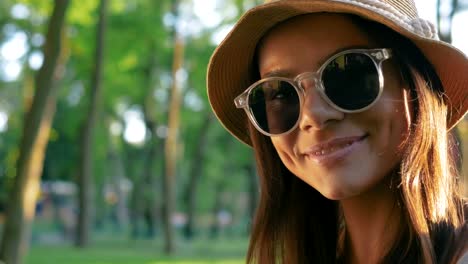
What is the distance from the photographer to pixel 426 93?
165cm

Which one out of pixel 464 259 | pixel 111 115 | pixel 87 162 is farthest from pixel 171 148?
pixel 464 259

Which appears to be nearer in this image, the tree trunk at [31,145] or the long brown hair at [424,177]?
the long brown hair at [424,177]

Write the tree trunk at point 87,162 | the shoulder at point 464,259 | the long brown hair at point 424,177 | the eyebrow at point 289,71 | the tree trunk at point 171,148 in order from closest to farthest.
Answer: the shoulder at point 464,259 → the long brown hair at point 424,177 → the eyebrow at point 289,71 → the tree trunk at point 171,148 → the tree trunk at point 87,162

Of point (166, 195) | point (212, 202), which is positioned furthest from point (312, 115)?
point (212, 202)

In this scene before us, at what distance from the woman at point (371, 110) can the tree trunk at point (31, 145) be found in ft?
30.3

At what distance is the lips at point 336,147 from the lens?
162cm

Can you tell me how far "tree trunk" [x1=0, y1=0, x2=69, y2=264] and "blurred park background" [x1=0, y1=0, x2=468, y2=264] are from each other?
0.05ft

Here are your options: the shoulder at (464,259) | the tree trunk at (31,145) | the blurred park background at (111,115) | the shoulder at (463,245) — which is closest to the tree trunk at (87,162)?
the blurred park background at (111,115)

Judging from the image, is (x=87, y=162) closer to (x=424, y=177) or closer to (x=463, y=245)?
(x=424, y=177)

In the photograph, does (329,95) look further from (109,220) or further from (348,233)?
(109,220)

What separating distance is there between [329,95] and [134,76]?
25.5 m

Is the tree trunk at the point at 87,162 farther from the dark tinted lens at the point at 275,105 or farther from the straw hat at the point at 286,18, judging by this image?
the dark tinted lens at the point at 275,105

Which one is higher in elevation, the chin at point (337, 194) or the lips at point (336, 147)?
the lips at point (336, 147)

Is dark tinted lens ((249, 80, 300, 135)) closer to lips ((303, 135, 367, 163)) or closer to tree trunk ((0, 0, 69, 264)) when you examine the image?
lips ((303, 135, 367, 163))
